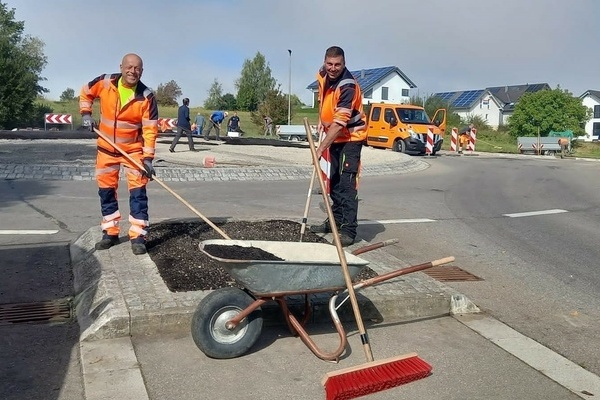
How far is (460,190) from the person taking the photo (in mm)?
15305

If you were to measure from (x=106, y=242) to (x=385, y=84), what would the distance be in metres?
85.4

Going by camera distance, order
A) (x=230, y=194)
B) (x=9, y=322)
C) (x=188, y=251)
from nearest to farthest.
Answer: (x=9, y=322), (x=188, y=251), (x=230, y=194)

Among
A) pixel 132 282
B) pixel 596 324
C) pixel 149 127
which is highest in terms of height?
pixel 149 127

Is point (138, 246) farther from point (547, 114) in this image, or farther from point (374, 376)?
point (547, 114)

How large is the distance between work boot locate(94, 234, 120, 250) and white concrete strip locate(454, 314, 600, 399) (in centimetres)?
332

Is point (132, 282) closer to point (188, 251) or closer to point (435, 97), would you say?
point (188, 251)

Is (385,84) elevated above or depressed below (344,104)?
above

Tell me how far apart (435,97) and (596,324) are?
6299 centimetres

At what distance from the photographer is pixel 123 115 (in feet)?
20.9

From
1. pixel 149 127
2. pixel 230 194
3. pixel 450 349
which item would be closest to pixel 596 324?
pixel 450 349

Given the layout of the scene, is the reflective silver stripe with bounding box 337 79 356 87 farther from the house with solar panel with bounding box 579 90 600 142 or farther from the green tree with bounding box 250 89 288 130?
the house with solar panel with bounding box 579 90 600 142

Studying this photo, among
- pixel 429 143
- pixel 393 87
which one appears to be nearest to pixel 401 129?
pixel 429 143

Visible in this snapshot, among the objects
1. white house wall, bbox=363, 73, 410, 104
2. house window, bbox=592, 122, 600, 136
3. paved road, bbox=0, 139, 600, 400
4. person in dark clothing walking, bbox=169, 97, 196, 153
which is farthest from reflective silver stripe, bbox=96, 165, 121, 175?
house window, bbox=592, 122, 600, 136

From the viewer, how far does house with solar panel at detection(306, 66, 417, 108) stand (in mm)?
87188
